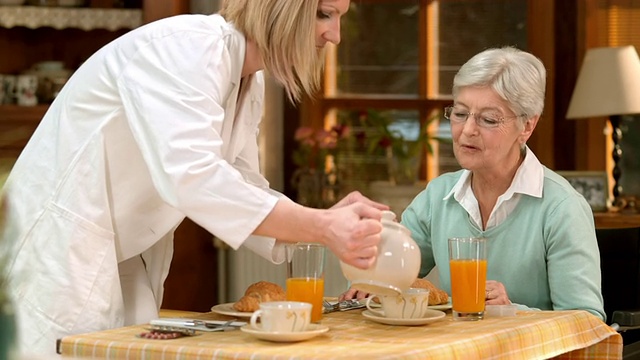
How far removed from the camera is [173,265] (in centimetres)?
514

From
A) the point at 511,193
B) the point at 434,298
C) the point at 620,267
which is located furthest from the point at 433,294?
the point at 620,267

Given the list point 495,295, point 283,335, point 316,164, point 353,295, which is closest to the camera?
point 283,335

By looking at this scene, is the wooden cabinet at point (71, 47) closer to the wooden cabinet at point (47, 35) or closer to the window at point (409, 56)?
the wooden cabinet at point (47, 35)

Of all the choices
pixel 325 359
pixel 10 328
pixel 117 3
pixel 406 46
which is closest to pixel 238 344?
pixel 325 359

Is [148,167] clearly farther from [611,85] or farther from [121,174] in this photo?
[611,85]

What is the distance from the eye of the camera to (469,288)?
211cm

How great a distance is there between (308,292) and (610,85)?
2.99 m

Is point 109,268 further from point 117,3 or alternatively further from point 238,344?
point 117,3

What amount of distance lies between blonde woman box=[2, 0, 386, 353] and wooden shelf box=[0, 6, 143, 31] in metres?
2.56

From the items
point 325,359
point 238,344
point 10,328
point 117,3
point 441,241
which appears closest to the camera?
point 10,328

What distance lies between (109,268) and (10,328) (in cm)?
110

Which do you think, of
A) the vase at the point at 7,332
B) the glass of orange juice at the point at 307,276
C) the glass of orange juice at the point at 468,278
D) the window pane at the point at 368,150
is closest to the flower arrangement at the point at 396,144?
the window pane at the point at 368,150

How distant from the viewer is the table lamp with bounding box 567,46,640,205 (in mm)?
4715

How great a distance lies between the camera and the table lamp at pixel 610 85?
471cm
